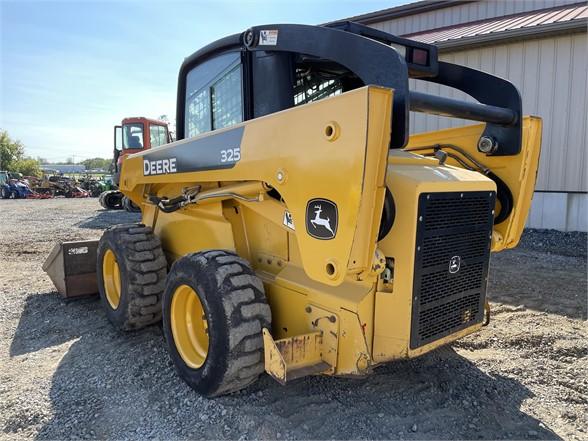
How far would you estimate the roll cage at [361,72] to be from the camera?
7.30 feet

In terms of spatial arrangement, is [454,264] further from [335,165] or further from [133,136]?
[133,136]

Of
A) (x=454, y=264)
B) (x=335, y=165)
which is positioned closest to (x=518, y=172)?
(x=454, y=264)

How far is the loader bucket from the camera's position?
4824 millimetres

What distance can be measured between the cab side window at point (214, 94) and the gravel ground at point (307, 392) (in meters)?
1.87

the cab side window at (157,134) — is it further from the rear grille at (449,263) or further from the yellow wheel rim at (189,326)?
the rear grille at (449,263)

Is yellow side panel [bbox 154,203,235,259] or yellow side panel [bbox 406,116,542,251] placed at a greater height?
yellow side panel [bbox 406,116,542,251]

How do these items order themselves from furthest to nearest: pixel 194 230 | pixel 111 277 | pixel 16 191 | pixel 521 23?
pixel 16 191 → pixel 521 23 → pixel 111 277 → pixel 194 230

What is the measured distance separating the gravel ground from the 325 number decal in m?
1.49

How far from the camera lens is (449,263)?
2518 mm

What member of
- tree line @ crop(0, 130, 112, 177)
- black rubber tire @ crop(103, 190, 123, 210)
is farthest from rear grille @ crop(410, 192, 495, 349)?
tree line @ crop(0, 130, 112, 177)

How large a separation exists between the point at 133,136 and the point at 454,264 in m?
14.0

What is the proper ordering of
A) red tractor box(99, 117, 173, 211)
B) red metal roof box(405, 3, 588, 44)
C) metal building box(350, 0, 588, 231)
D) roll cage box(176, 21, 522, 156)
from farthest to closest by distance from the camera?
red tractor box(99, 117, 173, 211)
red metal roof box(405, 3, 588, 44)
metal building box(350, 0, 588, 231)
roll cage box(176, 21, 522, 156)

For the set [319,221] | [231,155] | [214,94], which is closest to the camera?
[319,221]

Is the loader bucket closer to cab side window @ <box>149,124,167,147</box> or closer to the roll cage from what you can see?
the roll cage
